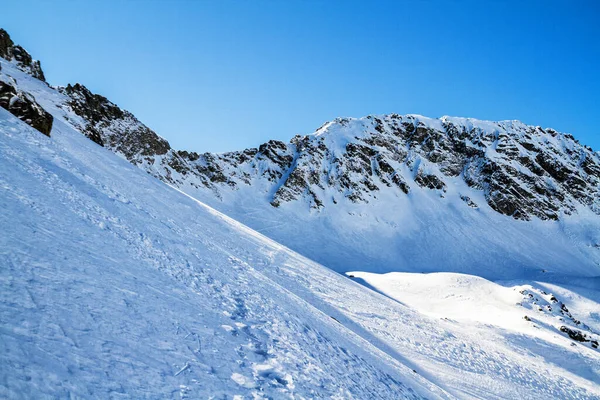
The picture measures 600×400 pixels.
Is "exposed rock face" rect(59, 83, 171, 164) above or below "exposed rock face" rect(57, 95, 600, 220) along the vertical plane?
below

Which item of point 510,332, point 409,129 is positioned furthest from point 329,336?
point 409,129

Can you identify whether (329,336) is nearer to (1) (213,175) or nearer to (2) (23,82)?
(2) (23,82)

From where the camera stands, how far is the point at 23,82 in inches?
1906

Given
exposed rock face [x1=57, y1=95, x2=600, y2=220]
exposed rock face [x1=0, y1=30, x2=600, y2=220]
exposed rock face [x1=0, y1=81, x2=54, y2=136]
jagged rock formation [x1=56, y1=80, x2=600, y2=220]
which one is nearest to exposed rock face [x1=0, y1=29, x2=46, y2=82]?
exposed rock face [x1=0, y1=30, x2=600, y2=220]

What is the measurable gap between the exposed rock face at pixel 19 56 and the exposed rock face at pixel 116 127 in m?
6.53

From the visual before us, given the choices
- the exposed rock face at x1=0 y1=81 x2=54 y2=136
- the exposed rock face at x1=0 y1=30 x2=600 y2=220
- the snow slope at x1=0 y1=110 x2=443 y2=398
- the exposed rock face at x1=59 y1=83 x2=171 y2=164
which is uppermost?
the exposed rock face at x1=0 y1=30 x2=600 y2=220

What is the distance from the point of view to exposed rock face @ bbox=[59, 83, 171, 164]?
6531 centimetres

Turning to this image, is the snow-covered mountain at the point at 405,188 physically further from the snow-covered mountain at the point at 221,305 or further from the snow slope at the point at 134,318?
the snow slope at the point at 134,318

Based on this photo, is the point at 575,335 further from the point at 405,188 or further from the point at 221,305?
the point at 405,188

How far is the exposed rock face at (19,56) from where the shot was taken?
5403 cm

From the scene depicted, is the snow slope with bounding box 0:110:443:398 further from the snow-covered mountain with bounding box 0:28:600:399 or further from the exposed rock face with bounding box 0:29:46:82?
the exposed rock face with bounding box 0:29:46:82

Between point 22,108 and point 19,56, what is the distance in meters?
51.5

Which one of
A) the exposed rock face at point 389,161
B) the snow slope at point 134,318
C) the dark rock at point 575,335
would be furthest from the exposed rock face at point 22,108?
the dark rock at point 575,335

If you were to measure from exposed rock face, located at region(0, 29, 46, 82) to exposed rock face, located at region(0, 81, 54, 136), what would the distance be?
44811 millimetres
